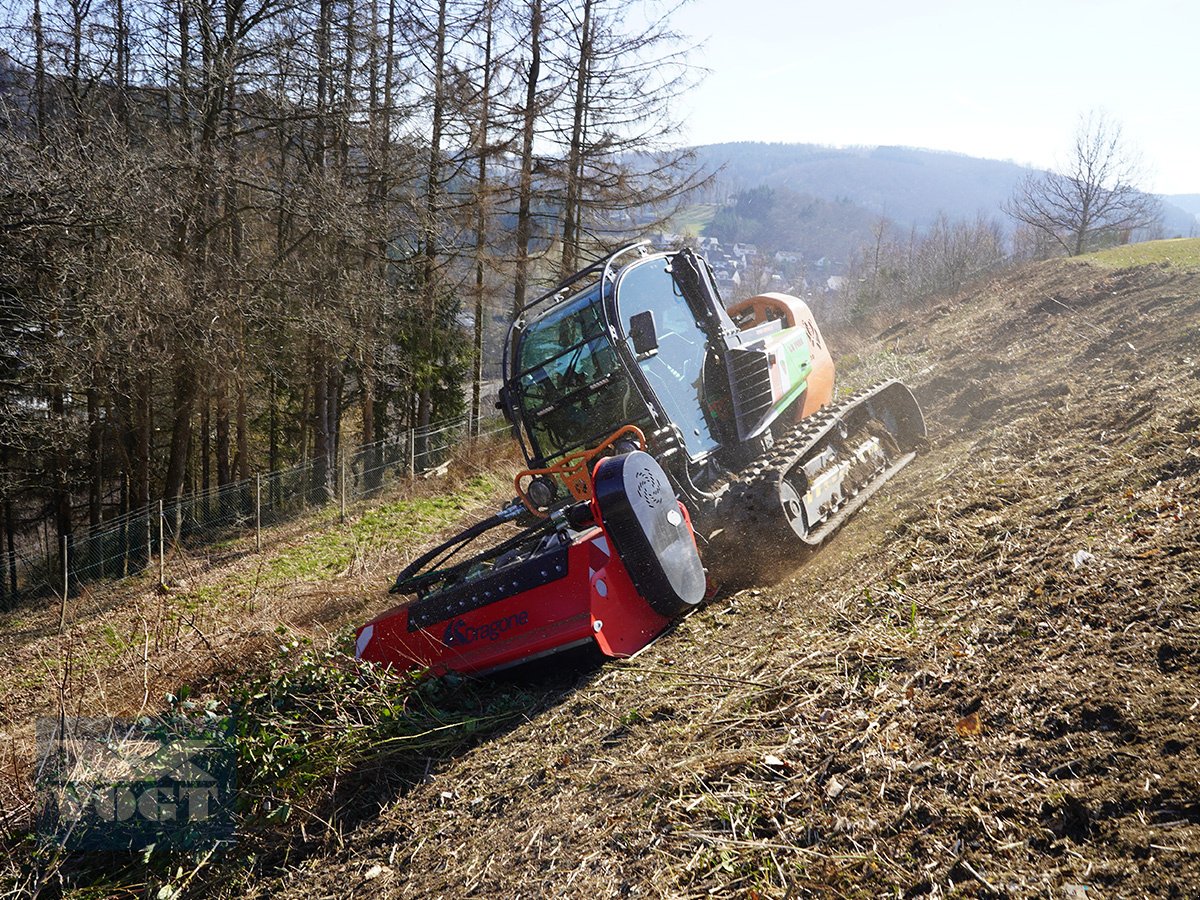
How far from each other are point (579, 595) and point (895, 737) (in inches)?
87.6

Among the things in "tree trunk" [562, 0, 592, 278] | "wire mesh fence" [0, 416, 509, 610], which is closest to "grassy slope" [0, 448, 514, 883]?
"wire mesh fence" [0, 416, 509, 610]

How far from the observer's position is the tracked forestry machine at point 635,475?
5383 mm

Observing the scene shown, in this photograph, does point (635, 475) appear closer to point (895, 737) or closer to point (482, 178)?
point (895, 737)

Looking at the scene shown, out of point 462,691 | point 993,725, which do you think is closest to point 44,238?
point 462,691

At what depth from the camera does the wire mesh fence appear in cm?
1269

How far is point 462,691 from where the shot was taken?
18.0ft

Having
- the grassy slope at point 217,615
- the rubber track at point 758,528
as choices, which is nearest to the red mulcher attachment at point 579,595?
the rubber track at point 758,528

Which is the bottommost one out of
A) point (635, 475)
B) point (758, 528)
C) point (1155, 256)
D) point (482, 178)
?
point (758, 528)

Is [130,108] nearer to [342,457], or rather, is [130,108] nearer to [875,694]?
[342,457]

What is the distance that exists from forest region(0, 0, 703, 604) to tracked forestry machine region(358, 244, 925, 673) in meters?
7.27

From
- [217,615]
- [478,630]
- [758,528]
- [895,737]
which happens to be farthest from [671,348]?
[217,615]

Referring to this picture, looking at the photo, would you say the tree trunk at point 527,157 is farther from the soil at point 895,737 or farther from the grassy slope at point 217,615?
the soil at point 895,737

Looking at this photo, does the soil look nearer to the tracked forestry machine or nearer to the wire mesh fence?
the tracked forestry machine

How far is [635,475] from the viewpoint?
5.48m
